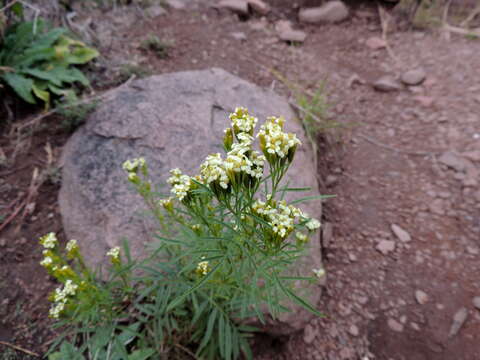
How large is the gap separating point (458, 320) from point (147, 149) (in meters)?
2.66

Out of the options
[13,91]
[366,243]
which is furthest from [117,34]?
[366,243]

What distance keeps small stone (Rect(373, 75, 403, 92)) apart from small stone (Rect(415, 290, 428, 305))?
2.79 metres

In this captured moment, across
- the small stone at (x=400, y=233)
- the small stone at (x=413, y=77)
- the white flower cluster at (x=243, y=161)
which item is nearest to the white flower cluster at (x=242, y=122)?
the white flower cluster at (x=243, y=161)

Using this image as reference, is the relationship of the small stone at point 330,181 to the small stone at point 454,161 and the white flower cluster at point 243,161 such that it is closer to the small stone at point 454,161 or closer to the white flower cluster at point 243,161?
the small stone at point 454,161

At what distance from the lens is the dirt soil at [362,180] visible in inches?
92.4

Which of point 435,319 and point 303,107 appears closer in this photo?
point 435,319

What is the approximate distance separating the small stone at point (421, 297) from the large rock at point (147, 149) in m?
0.76

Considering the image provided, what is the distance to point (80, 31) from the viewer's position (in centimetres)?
420

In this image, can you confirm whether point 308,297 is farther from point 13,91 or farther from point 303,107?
point 13,91

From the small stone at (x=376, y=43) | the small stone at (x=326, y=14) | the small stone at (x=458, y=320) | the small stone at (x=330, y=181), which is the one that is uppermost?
the small stone at (x=326, y=14)

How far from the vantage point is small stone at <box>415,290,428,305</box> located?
2.50m

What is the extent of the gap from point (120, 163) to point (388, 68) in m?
3.90

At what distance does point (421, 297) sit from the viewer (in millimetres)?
2523

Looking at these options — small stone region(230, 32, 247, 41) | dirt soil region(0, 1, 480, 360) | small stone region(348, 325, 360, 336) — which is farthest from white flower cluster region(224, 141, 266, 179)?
small stone region(230, 32, 247, 41)
